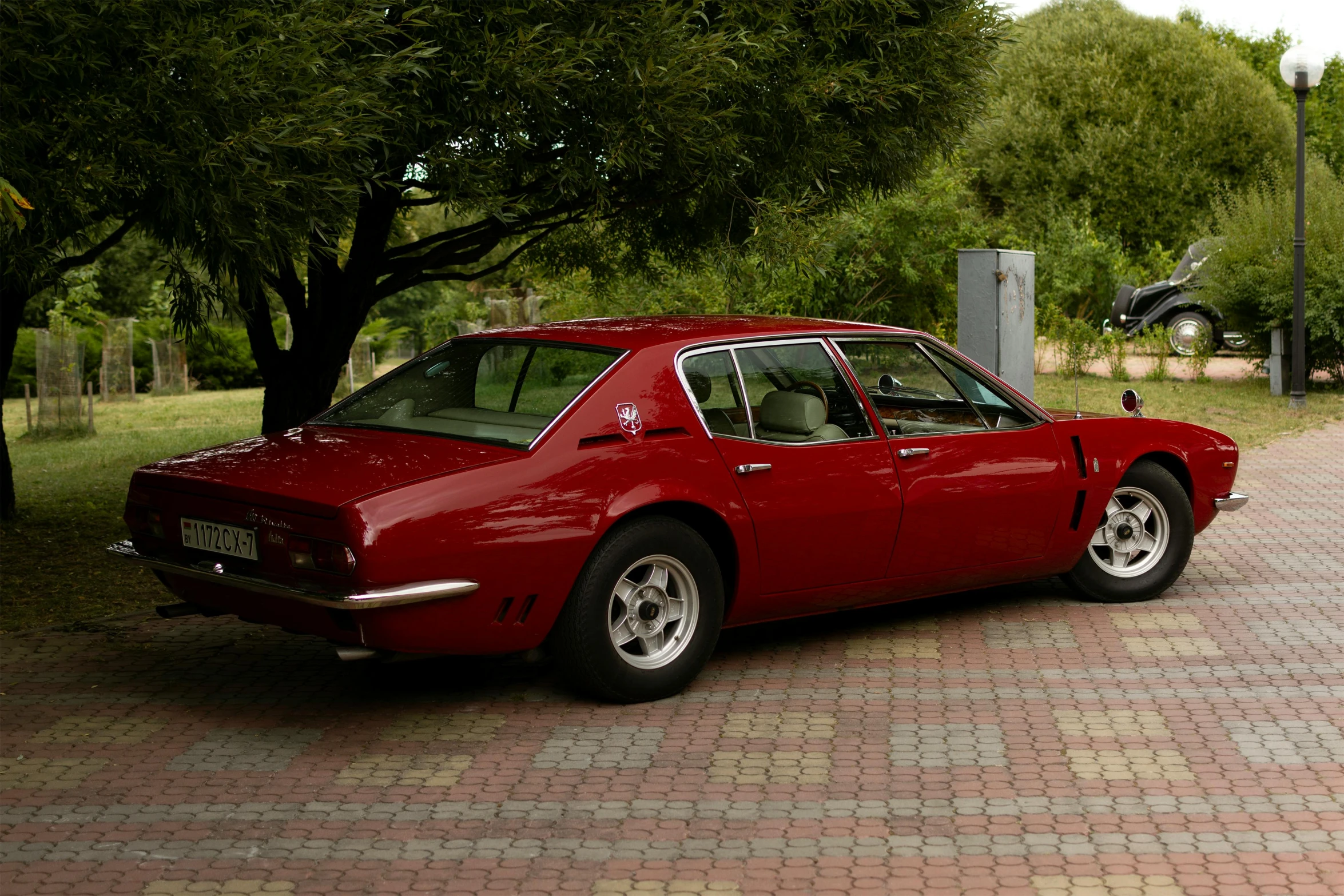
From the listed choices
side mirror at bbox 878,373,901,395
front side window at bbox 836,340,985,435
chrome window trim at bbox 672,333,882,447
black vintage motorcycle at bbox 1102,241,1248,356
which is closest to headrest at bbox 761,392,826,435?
chrome window trim at bbox 672,333,882,447

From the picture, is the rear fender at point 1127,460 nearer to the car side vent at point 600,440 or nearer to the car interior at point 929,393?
the car interior at point 929,393

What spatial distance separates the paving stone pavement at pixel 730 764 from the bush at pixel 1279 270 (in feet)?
45.1

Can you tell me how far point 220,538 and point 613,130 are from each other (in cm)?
353

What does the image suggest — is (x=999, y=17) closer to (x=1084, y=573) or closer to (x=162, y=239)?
(x=1084, y=573)

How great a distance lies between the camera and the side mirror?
677 centimetres

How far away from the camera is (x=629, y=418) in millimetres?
5707

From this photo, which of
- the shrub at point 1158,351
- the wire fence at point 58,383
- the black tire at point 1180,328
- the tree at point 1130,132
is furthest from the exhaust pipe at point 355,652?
the tree at point 1130,132

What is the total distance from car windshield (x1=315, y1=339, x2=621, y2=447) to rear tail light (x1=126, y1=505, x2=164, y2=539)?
0.88 m

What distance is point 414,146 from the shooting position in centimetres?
781

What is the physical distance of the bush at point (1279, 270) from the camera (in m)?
19.8

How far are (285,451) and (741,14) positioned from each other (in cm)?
406

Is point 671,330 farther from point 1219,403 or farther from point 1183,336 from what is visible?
point 1183,336

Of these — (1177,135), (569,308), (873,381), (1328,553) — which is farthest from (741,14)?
(1177,135)

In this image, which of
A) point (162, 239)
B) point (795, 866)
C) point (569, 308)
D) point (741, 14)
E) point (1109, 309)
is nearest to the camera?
point (795, 866)
